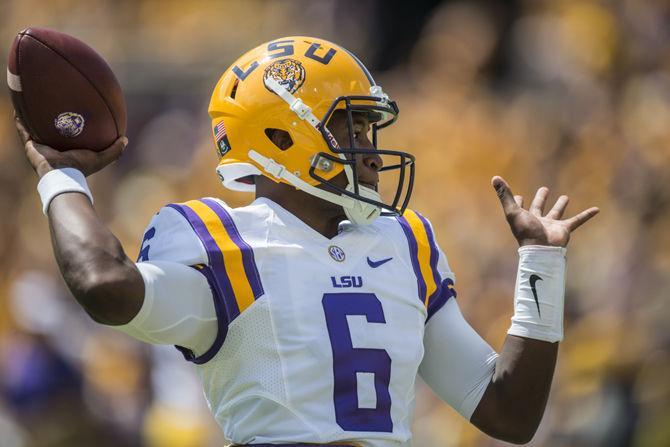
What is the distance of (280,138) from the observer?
9.57 feet

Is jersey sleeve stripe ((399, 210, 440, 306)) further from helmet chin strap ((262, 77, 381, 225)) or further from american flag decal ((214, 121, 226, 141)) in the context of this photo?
american flag decal ((214, 121, 226, 141))

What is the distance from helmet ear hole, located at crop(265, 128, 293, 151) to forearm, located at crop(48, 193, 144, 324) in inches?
24.4

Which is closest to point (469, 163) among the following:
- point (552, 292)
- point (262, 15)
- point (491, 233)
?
point (491, 233)

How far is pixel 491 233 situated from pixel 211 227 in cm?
368

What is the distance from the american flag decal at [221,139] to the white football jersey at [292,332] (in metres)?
0.22

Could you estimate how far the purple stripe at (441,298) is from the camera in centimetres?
294

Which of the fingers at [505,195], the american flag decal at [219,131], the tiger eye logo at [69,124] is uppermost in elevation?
the tiger eye logo at [69,124]

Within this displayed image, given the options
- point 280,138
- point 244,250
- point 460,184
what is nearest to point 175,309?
point 244,250

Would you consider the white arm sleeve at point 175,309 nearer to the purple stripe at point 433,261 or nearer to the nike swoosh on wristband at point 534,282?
the purple stripe at point 433,261

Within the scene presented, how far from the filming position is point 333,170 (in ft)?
9.35

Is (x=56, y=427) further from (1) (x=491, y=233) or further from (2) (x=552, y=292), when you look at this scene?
(2) (x=552, y=292)

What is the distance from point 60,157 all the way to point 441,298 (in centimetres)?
98

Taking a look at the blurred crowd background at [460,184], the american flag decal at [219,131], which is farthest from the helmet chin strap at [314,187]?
the blurred crowd background at [460,184]

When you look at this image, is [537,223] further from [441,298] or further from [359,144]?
[359,144]
